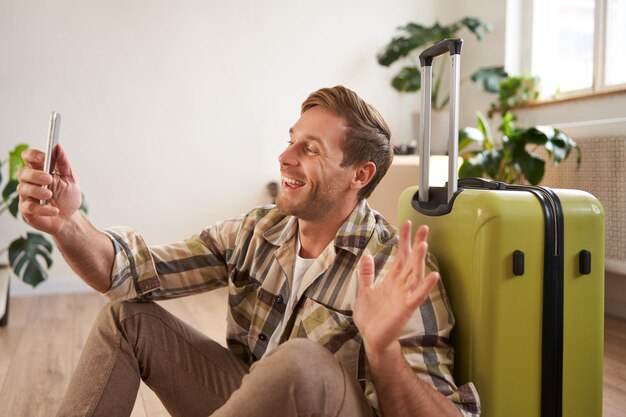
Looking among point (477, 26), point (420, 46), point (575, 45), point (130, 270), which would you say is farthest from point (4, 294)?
point (575, 45)

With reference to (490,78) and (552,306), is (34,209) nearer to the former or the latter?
(552,306)

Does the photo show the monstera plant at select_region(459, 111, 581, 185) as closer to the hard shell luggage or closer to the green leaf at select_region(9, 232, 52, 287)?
the hard shell luggage

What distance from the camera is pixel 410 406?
0.94 meters

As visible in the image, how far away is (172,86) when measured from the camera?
→ 3.68m

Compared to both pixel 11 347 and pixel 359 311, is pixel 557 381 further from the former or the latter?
pixel 11 347

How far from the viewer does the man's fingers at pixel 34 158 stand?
3.67ft

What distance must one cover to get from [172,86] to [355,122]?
8.53ft

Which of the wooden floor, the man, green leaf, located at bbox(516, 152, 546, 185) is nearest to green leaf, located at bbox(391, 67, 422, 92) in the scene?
green leaf, located at bbox(516, 152, 546, 185)

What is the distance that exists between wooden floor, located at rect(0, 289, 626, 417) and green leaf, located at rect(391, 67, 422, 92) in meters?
1.71

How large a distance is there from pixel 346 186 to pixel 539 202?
411mm

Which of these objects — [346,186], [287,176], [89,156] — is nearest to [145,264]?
[287,176]

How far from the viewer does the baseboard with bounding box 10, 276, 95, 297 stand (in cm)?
342

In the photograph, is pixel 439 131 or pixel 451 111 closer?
pixel 451 111

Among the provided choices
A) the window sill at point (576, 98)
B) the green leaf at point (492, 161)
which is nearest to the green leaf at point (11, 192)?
the green leaf at point (492, 161)
